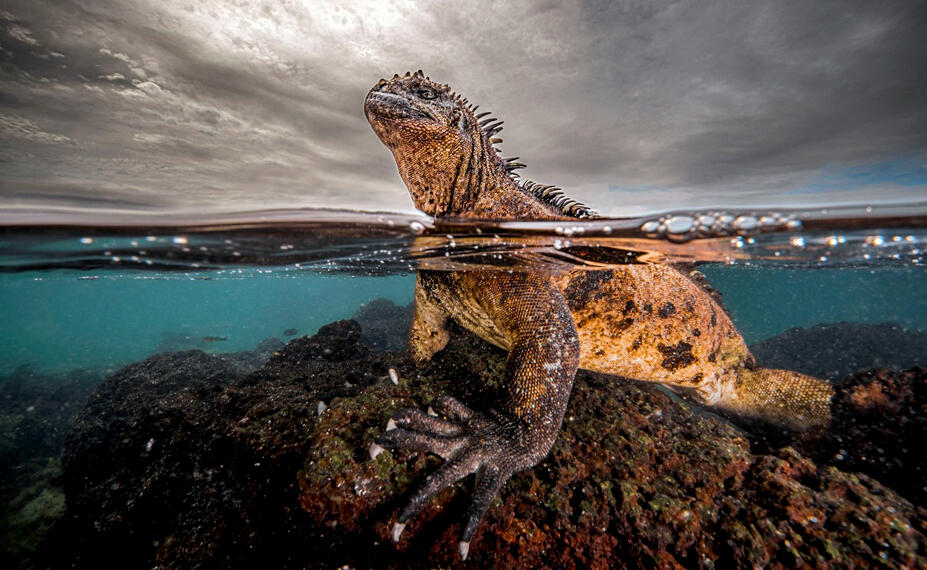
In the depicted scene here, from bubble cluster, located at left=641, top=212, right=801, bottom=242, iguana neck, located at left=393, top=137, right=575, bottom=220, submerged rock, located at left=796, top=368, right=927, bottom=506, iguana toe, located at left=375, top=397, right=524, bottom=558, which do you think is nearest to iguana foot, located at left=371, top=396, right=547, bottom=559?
iguana toe, located at left=375, top=397, right=524, bottom=558

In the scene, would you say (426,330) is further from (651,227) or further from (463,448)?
(651,227)

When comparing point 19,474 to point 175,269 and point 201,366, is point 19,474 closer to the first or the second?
point 201,366

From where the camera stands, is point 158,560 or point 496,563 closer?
point 496,563

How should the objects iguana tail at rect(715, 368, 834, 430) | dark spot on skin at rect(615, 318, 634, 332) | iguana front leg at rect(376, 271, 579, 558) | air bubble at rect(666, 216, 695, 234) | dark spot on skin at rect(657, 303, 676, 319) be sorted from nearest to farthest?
iguana front leg at rect(376, 271, 579, 558), air bubble at rect(666, 216, 695, 234), dark spot on skin at rect(615, 318, 634, 332), dark spot on skin at rect(657, 303, 676, 319), iguana tail at rect(715, 368, 834, 430)

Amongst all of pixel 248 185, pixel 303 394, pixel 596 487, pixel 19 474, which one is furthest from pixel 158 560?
pixel 248 185

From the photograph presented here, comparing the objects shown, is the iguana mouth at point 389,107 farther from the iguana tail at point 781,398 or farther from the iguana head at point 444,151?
the iguana tail at point 781,398

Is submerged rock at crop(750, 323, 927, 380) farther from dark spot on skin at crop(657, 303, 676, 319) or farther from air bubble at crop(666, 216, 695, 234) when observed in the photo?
air bubble at crop(666, 216, 695, 234)
